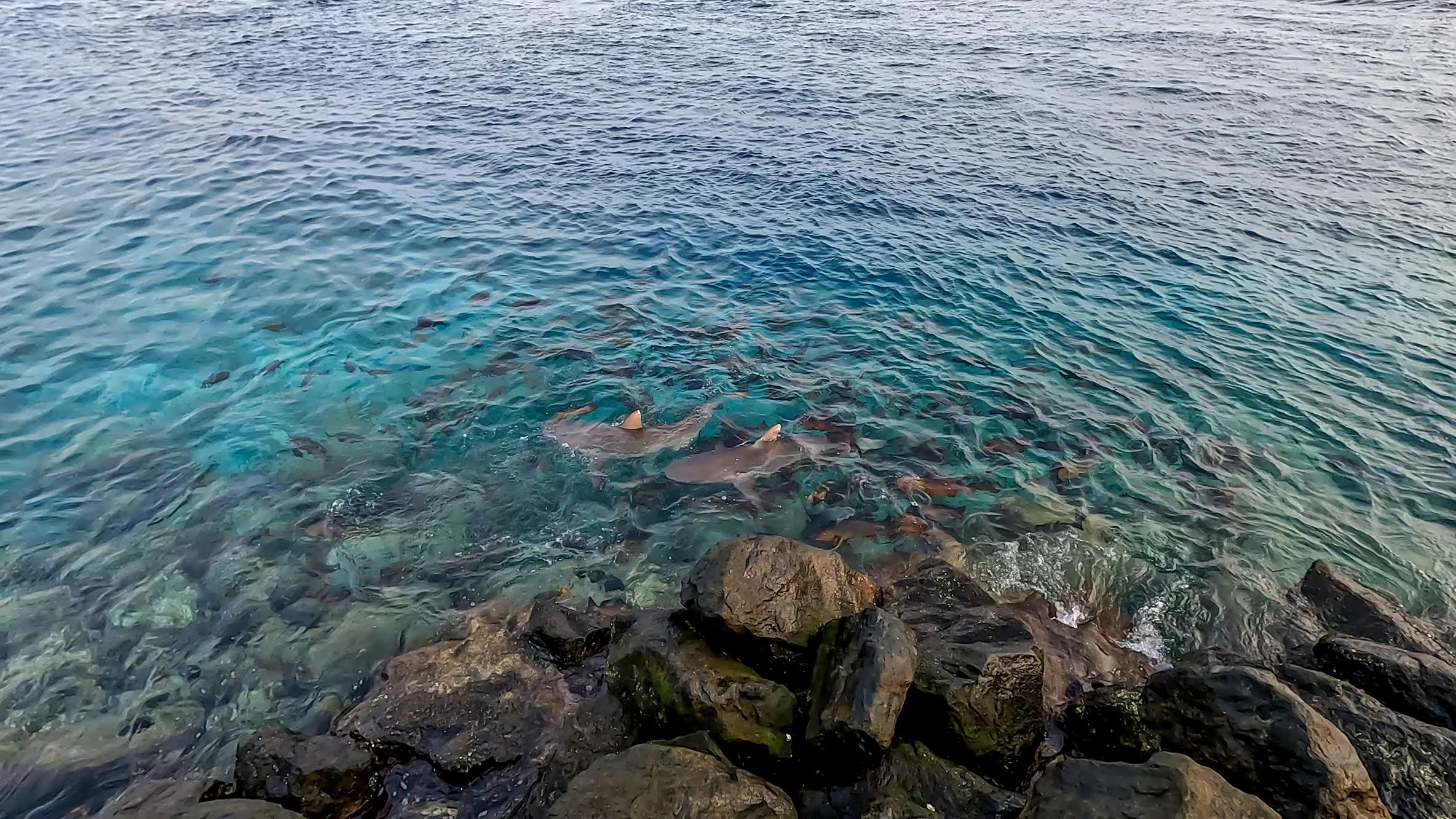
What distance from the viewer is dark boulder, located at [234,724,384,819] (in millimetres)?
6953

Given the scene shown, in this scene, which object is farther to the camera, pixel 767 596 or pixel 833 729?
pixel 767 596

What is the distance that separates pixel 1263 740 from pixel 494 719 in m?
7.02

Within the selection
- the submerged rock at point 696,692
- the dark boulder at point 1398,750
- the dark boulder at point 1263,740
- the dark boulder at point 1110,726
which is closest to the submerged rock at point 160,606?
the submerged rock at point 696,692

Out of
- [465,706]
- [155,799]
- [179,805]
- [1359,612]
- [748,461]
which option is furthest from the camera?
[748,461]

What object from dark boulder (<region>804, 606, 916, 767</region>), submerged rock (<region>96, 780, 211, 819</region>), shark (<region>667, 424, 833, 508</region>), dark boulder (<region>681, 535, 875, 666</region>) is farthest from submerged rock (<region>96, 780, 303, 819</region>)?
shark (<region>667, 424, 833, 508</region>)

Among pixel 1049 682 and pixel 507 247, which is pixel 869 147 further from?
pixel 1049 682

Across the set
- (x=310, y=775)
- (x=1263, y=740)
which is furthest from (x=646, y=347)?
(x=1263, y=740)

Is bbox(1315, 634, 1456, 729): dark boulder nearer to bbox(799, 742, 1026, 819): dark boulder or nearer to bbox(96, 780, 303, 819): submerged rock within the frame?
bbox(799, 742, 1026, 819): dark boulder

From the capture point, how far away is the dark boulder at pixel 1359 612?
29.7ft

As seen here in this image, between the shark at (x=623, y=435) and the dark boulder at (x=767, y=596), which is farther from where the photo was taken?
the shark at (x=623, y=435)

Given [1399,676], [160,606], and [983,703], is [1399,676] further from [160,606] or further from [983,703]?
[160,606]

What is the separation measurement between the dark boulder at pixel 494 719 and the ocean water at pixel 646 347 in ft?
3.21

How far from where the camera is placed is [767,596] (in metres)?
7.67

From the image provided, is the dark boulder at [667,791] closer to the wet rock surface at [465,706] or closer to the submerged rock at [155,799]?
the wet rock surface at [465,706]
